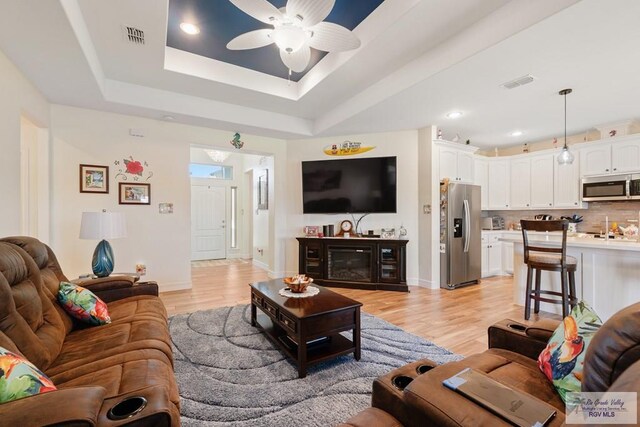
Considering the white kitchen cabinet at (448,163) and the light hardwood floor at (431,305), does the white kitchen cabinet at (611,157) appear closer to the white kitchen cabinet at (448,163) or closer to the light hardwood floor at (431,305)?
the white kitchen cabinet at (448,163)

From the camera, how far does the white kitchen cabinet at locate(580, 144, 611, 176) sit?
443 cm

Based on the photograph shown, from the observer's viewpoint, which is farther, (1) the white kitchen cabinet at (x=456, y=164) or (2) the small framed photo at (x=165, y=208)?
(1) the white kitchen cabinet at (x=456, y=164)

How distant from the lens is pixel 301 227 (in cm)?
522

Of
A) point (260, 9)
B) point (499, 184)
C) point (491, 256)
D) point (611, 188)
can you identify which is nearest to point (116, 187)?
point (260, 9)

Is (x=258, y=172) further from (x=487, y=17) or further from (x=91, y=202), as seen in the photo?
(x=487, y=17)

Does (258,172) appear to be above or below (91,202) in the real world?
above

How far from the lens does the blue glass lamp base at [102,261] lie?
300 centimetres

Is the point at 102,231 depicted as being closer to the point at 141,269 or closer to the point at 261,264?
the point at 141,269

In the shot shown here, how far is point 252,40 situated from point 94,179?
3.04 metres

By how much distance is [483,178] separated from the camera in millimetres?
5688

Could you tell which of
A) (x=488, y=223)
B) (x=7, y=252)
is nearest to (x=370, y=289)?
(x=488, y=223)

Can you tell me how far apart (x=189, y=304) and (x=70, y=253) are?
5.47 ft

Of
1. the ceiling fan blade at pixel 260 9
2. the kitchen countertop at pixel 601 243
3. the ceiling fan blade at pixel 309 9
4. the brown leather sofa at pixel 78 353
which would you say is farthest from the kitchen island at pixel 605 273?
the brown leather sofa at pixel 78 353

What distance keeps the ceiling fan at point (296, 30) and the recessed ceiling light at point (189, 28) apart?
0.82 m
